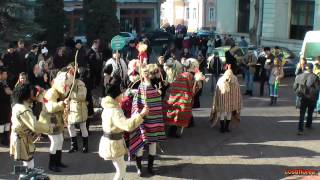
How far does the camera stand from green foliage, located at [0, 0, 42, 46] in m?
17.2

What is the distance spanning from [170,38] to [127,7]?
15.5 metres

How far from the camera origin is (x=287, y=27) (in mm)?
34156

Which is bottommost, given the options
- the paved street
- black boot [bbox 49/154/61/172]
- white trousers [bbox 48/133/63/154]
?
the paved street

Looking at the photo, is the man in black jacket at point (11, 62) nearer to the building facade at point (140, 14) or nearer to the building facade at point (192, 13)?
the building facade at point (140, 14)

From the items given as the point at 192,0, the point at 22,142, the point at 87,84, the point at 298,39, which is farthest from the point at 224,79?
the point at 192,0

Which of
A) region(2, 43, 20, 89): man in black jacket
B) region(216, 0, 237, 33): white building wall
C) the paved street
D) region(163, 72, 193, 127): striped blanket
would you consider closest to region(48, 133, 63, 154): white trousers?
the paved street

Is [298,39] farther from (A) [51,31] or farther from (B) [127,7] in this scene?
(B) [127,7]

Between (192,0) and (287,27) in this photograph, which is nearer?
(287,27)

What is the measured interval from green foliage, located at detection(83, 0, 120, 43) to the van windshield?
35.4 ft

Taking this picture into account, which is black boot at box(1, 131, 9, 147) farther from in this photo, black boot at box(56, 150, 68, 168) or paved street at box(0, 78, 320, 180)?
black boot at box(56, 150, 68, 168)

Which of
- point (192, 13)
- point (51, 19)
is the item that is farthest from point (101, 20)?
point (192, 13)

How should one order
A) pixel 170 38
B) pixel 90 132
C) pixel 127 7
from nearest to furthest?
pixel 90 132
pixel 170 38
pixel 127 7

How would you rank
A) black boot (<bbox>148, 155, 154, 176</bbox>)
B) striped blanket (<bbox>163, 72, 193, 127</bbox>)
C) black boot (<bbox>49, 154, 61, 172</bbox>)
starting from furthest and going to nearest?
striped blanket (<bbox>163, 72, 193, 127</bbox>) < black boot (<bbox>49, 154, 61, 172</bbox>) < black boot (<bbox>148, 155, 154, 176</bbox>)

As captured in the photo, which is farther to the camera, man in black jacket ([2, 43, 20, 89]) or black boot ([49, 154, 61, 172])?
man in black jacket ([2, 43, 20, 89])
